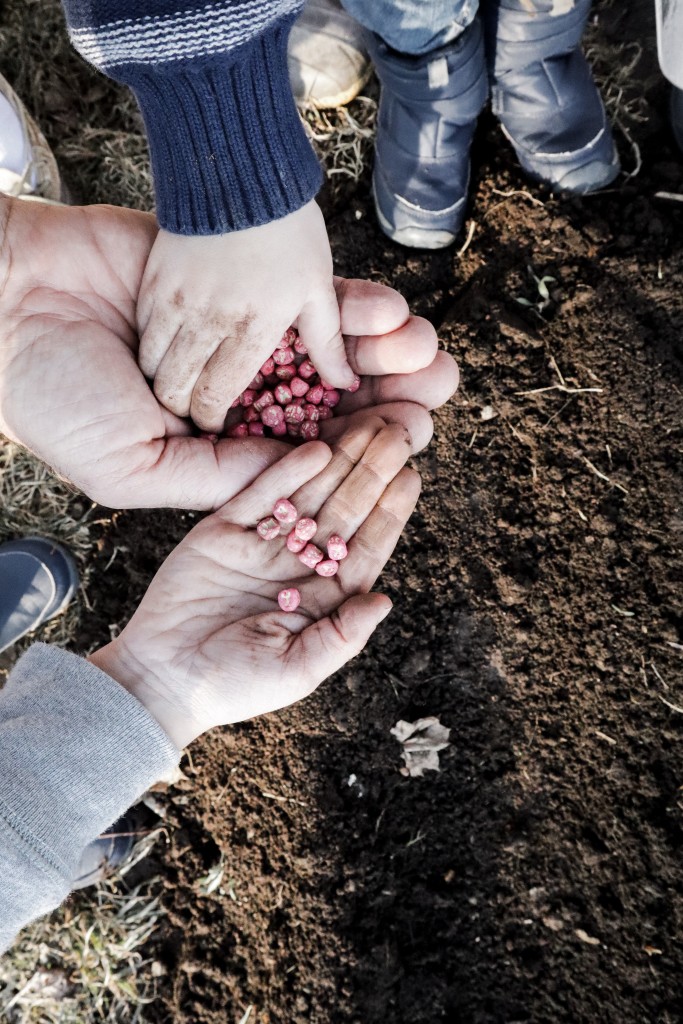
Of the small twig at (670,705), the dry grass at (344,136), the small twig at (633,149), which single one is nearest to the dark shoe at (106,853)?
the small twig at (670,705)

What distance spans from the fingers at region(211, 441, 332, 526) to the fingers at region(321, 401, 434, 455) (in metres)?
0.19

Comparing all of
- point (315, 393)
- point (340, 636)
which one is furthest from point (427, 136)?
point (340, 636)

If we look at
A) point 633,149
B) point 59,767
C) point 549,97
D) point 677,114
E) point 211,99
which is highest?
point 211,99

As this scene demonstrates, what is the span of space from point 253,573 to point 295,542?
164 millimetres

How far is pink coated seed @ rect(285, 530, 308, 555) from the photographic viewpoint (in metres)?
2.41

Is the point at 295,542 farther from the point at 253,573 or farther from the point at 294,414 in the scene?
the point at 294,414

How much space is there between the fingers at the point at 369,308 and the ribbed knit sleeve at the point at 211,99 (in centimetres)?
32

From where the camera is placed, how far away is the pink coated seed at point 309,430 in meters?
2.63

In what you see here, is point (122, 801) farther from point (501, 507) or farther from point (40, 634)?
point (501, 507)

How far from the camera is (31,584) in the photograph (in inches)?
125

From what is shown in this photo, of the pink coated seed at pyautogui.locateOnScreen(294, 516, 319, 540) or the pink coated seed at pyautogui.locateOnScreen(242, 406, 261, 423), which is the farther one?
the pink coated seed at pyautogui.locateOnScreen(242, 406, 261, 423)

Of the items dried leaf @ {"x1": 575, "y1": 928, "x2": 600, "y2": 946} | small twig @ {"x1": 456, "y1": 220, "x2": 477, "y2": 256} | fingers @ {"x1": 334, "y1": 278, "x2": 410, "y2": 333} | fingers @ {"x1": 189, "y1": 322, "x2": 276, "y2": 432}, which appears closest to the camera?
fingers @ {"x1": 189, "y1": 322, "x2": 276, "y2": 432}

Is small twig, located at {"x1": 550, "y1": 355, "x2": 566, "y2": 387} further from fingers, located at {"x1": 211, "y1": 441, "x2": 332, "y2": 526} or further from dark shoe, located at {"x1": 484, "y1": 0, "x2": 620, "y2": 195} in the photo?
fingers, located at {"x1": 211, "y1": 441, "x2": 332, "y2": 526}

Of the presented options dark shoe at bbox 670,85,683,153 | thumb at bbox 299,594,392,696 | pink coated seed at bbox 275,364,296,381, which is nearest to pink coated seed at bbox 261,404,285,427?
pink coated seed at bbox 275,364,296,381
